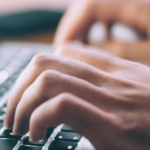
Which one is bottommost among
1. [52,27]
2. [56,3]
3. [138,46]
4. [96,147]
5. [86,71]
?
[96,147]

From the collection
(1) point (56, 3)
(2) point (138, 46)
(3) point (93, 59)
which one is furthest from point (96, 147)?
(1) point (56, 3)

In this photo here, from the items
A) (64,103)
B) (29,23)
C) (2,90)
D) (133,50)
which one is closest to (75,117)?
(64,103)

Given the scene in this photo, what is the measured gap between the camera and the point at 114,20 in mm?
861

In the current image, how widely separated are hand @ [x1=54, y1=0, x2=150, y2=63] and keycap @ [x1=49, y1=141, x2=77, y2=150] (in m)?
0.48

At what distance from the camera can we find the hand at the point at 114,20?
2.63 feet

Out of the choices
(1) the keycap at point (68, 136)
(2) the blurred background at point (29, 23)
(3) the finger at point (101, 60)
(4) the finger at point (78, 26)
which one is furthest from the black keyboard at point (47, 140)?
(2) the blurred background at point (29, 23)

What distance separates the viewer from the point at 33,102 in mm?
353

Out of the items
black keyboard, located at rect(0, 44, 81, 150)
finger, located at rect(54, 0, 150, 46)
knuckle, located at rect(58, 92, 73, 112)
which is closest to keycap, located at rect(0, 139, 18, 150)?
black keyboard, located at rect(0, 44, 81, 150)

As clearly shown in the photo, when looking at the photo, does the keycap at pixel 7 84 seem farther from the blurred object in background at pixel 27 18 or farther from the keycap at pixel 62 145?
the blurred object in background at pixel 27 18

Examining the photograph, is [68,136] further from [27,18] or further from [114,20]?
[27,18]

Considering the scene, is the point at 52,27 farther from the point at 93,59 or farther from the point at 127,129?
the point at 127,129

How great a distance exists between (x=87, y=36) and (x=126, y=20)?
131 mm

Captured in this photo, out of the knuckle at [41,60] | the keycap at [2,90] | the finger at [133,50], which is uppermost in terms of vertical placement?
the finger at [133,50]

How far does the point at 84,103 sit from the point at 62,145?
77 millimetres
